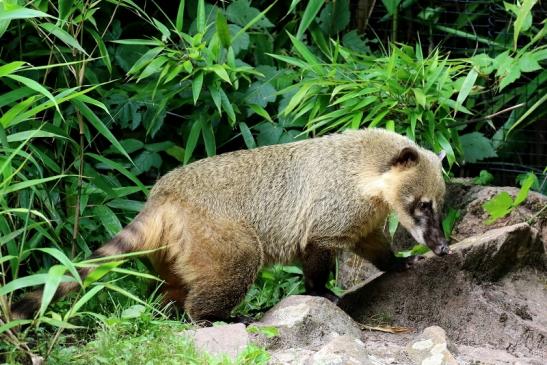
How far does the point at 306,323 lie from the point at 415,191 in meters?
1.24

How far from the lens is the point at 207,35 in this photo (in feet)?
23.2

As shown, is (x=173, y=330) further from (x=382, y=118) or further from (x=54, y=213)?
(x=382, y=118)

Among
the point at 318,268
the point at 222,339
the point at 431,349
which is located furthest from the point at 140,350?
the point at 318,268

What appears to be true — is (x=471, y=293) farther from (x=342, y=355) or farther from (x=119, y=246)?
(x=119, y=246)

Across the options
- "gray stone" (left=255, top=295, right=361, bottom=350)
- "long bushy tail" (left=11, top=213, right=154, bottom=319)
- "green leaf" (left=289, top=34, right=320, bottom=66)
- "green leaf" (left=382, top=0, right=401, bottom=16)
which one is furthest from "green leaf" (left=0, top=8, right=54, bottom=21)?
"green leaf" (left=382, top=0, right=401, bottom=16)

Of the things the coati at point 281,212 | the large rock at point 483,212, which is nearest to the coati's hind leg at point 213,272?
the coati at point 281,212

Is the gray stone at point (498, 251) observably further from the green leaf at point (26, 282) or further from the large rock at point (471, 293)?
the green leaf at point (26, 282)

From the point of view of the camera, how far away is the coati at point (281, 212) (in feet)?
17.9

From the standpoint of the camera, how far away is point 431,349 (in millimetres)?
4699

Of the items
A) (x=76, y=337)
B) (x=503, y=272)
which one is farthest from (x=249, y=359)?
(x=503, y=272)

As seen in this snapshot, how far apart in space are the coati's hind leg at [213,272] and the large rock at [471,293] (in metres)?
0.77

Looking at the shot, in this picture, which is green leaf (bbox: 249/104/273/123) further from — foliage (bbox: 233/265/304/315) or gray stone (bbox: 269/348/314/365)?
gray stone (bbox: 269/348/314/365)

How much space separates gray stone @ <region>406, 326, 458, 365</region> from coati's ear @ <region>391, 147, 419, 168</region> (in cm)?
123

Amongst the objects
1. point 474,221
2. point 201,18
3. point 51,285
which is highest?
point 201,18
